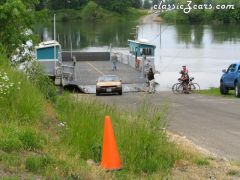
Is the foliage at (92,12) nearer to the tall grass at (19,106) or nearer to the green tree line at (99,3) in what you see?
the green tree line at (99,3)

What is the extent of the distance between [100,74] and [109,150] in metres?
38.9

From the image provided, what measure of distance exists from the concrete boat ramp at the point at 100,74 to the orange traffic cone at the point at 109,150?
29749mm

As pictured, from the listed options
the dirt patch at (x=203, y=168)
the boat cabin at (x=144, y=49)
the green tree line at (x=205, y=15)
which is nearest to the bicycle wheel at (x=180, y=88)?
the boat cabin at (x=144, y=49)

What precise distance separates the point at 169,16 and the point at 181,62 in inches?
3018

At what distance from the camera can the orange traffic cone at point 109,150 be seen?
278 inches

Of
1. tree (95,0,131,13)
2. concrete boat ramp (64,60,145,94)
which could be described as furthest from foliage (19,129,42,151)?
tree (95,0,131,13)

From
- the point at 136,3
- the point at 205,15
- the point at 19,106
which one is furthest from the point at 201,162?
the point at 136,3

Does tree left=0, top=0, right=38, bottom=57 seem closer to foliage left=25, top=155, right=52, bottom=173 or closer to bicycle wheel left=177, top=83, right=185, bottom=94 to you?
foliage left=25, top=155, right=52, bottom=173

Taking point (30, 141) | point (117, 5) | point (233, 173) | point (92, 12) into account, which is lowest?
point (233, 173)

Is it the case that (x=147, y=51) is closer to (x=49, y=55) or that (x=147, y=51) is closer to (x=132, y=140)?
(x=49, y=55)

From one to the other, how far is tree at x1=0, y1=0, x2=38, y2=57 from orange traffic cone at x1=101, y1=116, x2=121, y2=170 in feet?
35.5

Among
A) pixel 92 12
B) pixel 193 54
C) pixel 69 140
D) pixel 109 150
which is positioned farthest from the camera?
pixel 92 12

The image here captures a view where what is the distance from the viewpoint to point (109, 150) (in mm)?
7098

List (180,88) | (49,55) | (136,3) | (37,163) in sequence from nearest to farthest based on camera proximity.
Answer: (37,163) < (180,88) < (49,55) < (136,3)
